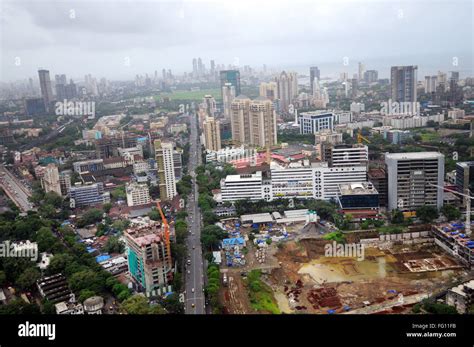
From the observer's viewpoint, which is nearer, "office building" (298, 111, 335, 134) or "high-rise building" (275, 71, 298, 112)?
"office building" (298, 111, 335, 134)

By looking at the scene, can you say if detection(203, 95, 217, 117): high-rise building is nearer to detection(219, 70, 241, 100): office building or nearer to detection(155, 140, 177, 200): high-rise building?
detection(219, 70, 241, 100): office building

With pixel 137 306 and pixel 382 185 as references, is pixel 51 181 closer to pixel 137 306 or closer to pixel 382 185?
pixel 137 306

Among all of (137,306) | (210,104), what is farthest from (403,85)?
(137,306)

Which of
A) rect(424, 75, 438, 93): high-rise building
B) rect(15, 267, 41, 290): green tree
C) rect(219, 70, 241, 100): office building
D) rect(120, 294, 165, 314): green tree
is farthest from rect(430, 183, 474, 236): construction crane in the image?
rect(219, 70, 241, 100): office building

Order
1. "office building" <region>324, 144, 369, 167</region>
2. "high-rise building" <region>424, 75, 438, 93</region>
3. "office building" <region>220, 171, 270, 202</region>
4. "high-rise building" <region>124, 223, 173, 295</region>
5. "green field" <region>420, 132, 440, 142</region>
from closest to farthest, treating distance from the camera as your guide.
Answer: "high-rise building" <region>124, 223, 173, 295</region>, "office building" <region>220, 171, 270, 202</region>, "office building" <region>324, 144, 369, 167</region>, "green field" <region>420, 132, 440, 142</region>, "high-rise building" <region>424, 75, 438, 93</region>

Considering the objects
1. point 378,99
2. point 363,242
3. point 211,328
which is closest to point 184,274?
point 363,242

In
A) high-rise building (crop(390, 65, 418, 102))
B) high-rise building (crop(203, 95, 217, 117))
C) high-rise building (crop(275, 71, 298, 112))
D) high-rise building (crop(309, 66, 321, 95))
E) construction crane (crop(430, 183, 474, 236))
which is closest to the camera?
construction crane (crop(430, 183, 474, 236))

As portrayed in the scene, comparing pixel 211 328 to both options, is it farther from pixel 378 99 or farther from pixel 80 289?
pixel 378 99
